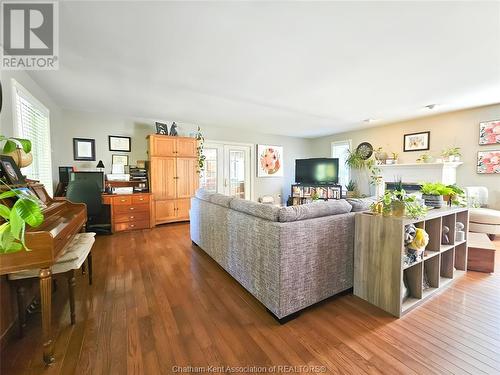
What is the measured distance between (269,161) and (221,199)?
4258 mm

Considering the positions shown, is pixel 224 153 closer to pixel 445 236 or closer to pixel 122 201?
pixel 122 201

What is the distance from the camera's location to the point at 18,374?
47.2 inches

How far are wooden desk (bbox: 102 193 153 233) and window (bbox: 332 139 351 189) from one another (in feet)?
16.8

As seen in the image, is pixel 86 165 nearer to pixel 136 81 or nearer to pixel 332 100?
pixel 136 81

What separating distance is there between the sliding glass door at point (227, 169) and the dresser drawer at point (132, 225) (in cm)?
165

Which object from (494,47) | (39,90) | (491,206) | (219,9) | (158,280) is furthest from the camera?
(491,206)

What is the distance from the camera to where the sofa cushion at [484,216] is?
10.7 ft

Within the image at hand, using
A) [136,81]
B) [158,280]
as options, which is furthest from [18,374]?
[136,81]

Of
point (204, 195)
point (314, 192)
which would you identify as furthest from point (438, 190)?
point (314, 192)

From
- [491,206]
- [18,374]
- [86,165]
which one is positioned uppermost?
[86,165]

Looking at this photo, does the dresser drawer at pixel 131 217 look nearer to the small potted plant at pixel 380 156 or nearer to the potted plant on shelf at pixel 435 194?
the potted plant on shelf at pixel 435 194

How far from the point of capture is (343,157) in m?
6.28

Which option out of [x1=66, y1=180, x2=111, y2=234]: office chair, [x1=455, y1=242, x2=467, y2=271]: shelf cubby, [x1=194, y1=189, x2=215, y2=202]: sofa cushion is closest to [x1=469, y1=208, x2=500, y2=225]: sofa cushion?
[x1=455, y1=242, x2=467, y2=271]: shelf cubby

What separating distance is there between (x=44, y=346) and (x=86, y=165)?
3764 mm
